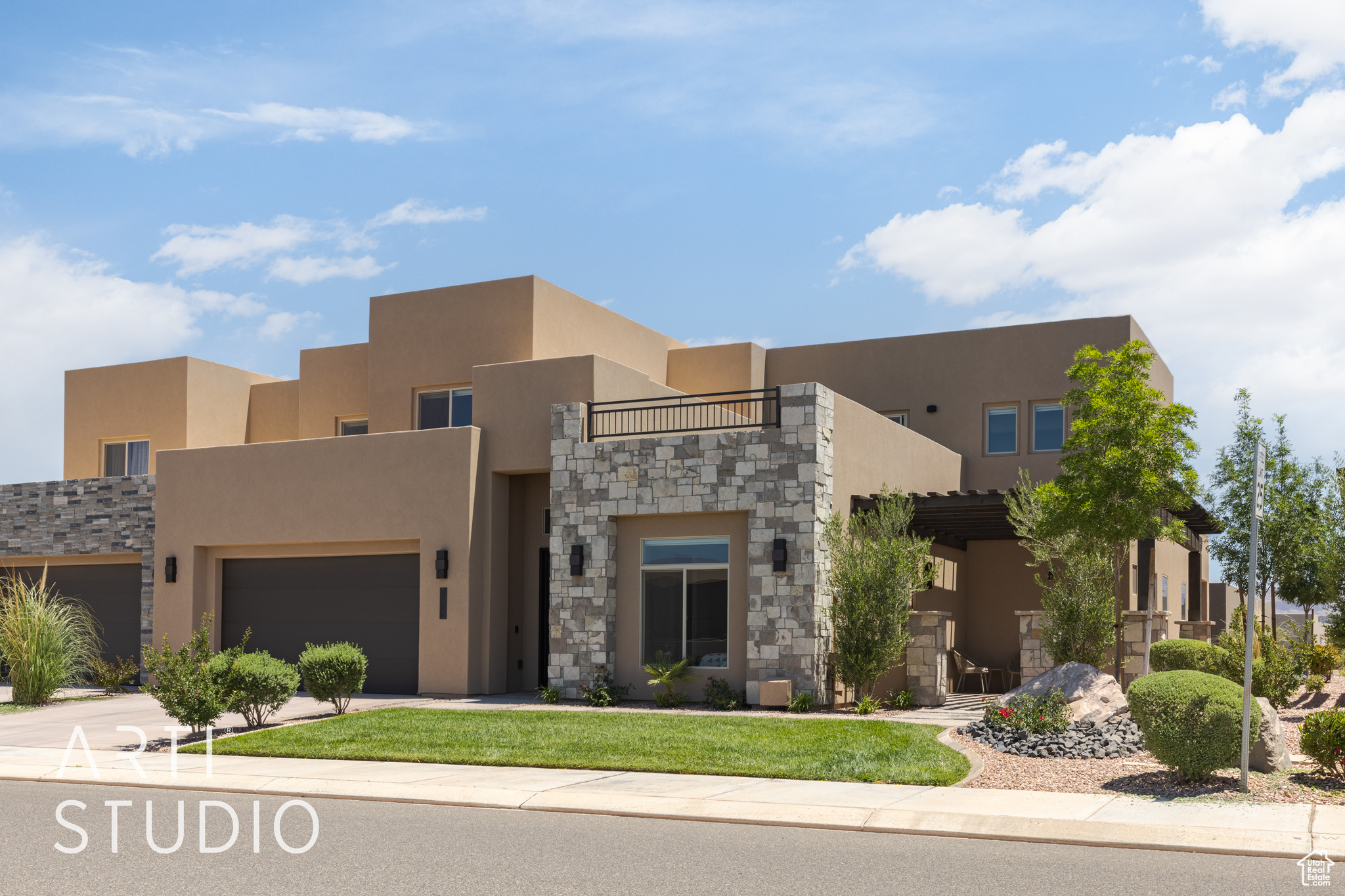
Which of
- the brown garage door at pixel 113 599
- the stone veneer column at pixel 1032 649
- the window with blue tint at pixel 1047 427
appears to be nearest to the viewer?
the stone veneer column at pixel 1032 649

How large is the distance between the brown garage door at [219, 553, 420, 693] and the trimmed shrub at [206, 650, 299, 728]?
4695mm

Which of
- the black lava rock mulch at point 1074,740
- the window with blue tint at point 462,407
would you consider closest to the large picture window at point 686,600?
the black lava rock mulch at point 1074,740

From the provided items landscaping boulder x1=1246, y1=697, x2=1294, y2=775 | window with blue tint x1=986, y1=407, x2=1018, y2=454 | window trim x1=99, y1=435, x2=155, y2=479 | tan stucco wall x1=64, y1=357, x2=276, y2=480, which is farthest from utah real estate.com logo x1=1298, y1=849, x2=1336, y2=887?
window trim x1=99, y1=435, x2=155, y2=479

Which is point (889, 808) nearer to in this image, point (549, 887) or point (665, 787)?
point (665, 787)

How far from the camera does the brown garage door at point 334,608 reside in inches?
807

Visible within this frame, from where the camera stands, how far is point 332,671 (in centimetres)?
1608

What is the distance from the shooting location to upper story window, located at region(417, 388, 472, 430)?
2280 centimetres

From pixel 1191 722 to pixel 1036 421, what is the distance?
1478cm

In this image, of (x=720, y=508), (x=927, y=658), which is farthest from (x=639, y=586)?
(x=927, y=658)

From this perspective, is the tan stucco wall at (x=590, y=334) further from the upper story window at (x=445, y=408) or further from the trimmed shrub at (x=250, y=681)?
the trimmed shrub at (x=250, y=681)

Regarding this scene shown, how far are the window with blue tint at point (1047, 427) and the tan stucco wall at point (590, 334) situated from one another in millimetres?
8042

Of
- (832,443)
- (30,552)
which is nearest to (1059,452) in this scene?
(832,443)

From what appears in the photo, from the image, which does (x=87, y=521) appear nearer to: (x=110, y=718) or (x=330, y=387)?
(x=330, y=387)

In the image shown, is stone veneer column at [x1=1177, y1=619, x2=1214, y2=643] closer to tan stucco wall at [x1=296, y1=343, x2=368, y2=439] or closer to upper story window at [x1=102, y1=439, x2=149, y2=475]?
tan stucco wall at [x1=296, y1=343, x2=368, y2=439]
